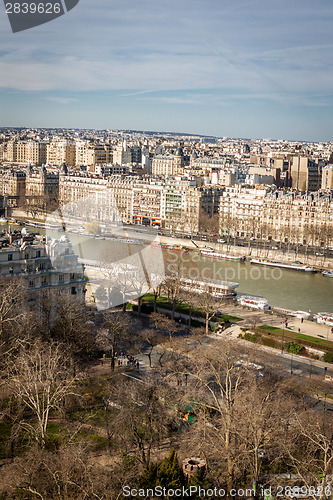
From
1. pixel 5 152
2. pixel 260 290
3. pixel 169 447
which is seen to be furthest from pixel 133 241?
pixel 5 152

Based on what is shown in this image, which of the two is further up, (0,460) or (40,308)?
(40,308)

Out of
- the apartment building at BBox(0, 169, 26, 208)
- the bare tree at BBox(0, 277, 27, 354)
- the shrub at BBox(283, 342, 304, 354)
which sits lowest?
the shrub at BBox(283, 342, 304, 354)

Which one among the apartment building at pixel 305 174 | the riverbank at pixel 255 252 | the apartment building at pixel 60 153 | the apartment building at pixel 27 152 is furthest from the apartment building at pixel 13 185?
the apartment building at pixel 305 174

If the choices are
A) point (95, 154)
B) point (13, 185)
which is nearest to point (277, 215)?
point (13, 185)

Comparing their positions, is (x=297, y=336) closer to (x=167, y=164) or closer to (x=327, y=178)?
(x=327, y=178)

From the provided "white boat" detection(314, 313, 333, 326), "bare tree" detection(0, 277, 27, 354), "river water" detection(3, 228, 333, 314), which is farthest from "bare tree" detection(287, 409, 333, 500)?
"river water" detection(3, 228, 333, 314)

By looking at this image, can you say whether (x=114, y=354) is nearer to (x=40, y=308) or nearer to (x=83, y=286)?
(x=40, y=308)

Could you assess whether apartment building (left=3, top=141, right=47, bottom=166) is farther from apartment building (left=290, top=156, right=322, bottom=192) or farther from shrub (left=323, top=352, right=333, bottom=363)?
shrub (left=323, top=352, right=333, bottom=363)

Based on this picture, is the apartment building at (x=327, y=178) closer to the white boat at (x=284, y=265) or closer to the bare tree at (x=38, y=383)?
the white boat at (x=284, y=265)
